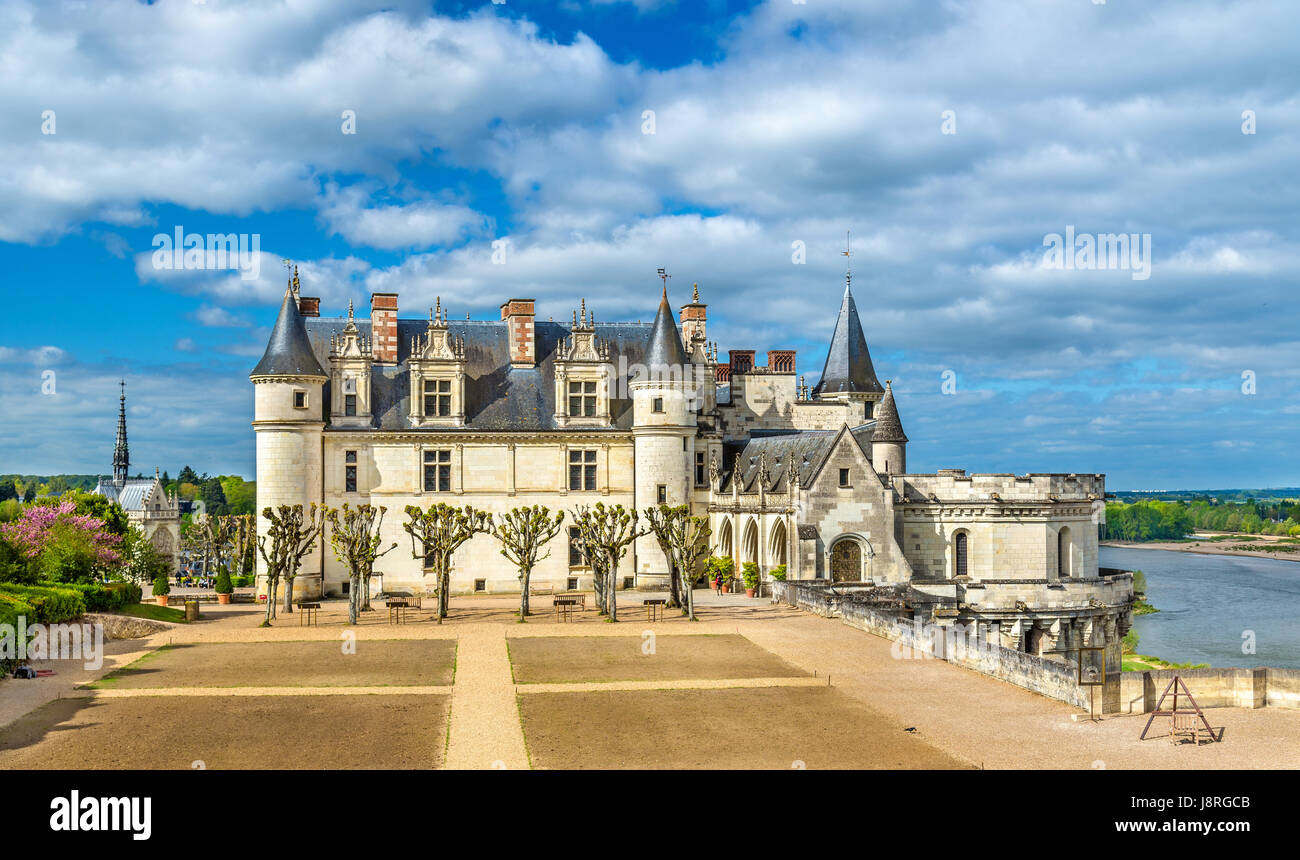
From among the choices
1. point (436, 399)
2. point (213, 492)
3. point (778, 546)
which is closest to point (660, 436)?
point (778, 546)

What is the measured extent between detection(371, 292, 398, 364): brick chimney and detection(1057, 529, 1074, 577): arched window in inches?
994

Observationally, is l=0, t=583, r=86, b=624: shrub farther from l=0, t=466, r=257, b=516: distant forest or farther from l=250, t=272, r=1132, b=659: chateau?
l=0, t=466, r=257, b=516: distant forest

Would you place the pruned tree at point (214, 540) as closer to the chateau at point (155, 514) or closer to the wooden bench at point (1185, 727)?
the chateau at point (155, 514)

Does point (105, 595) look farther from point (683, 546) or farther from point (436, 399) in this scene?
point (683, 546)

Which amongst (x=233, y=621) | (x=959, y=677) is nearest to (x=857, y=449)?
(x=959, y=677)

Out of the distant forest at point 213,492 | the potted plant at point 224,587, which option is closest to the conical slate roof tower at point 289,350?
the potted plant at point 224,587

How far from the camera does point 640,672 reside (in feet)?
74.3

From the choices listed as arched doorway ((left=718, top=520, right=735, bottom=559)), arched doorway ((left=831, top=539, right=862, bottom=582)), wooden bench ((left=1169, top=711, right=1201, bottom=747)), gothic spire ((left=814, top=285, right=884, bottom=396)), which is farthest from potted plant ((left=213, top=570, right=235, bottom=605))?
wooden bench ((left=1169, top=711, right=1201, bottom=747))

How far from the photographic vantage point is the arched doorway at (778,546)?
3747 centimetres

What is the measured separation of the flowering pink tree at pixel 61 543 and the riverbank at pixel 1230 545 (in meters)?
115

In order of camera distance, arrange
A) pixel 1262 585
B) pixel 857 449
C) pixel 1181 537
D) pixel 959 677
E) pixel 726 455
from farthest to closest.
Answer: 1. pixel 1181 537
2. pixel 1262 585
3. pixel 726 455
4. pixel 857 449
5. pixel 959 677
